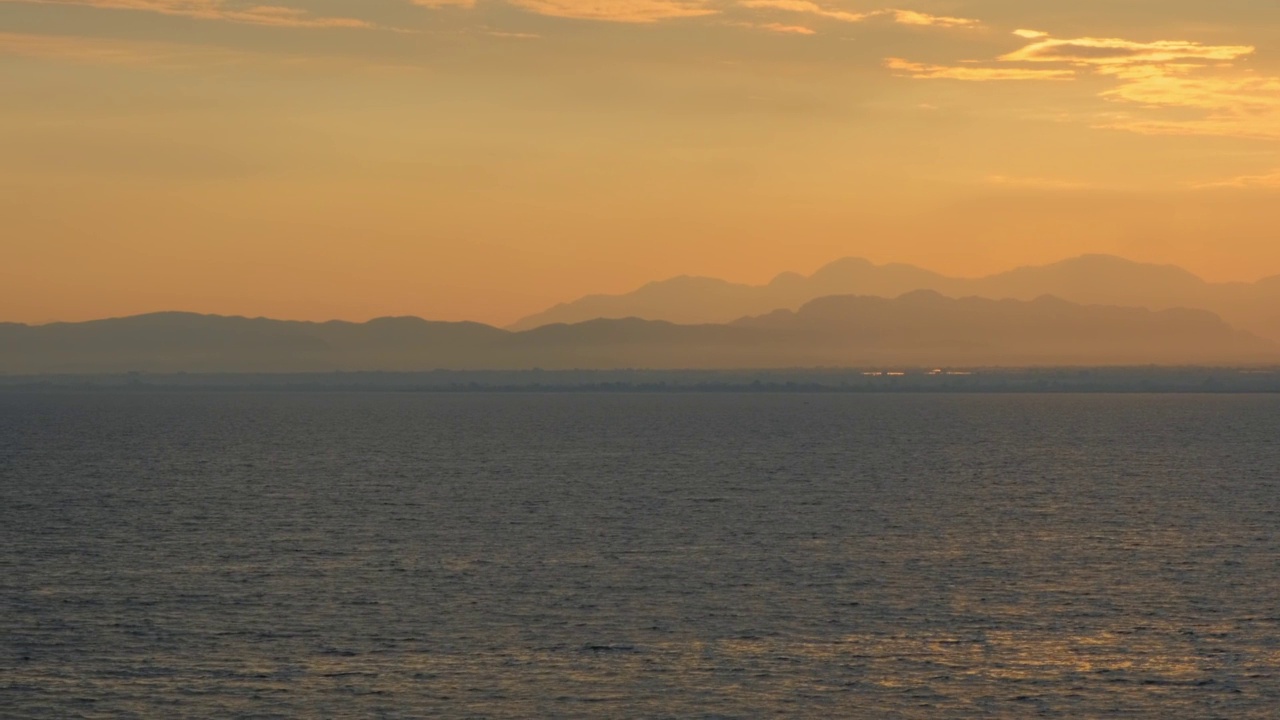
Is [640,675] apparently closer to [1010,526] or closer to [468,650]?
[468,650]

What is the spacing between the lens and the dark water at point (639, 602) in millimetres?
52250

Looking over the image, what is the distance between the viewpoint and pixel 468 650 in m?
58.9

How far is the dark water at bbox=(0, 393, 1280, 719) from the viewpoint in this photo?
171 ft

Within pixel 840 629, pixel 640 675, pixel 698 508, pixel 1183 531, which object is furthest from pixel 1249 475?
pixel 640 675

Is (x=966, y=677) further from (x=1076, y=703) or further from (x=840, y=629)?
(x=840, y=629)

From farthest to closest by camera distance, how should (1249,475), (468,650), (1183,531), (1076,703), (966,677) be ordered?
(1249,475)
(1183,531)
(468,650)
(966,677)
(1076,703)

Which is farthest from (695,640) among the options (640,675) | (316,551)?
(316,551)

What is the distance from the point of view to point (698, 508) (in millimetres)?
114250

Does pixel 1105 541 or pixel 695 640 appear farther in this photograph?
pixel 1105 541

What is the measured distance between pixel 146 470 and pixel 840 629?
114949 mm

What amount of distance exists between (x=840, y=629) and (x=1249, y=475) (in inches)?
4071

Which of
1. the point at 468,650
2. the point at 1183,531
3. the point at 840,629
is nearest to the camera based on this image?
the point at 468,650

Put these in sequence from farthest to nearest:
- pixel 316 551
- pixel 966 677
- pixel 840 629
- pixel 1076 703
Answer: pixel 316 551
pixel 840 629
pixel 966 677
pixel 1076 703

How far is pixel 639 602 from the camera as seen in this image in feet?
228
